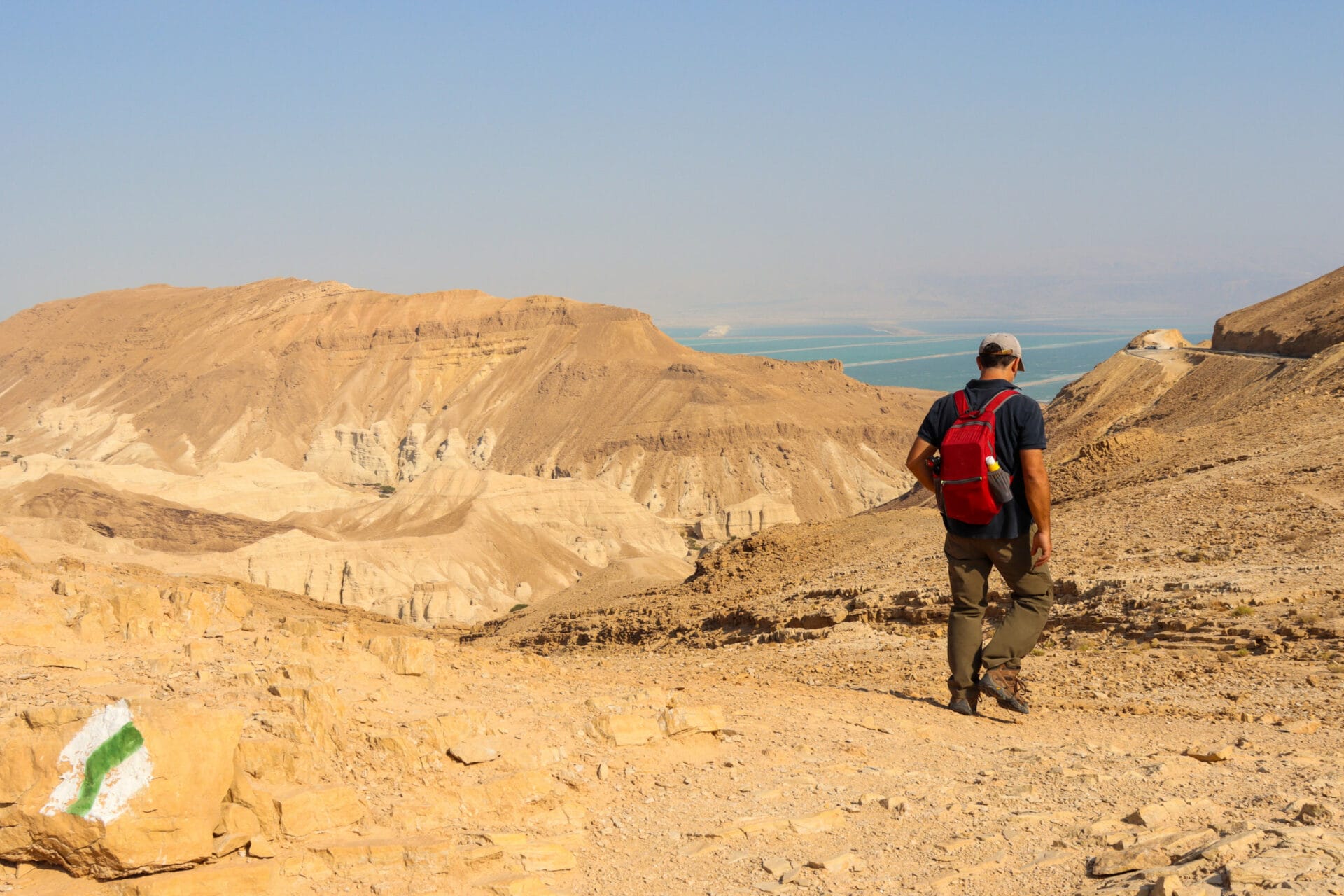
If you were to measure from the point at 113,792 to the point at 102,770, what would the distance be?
0.09 meters

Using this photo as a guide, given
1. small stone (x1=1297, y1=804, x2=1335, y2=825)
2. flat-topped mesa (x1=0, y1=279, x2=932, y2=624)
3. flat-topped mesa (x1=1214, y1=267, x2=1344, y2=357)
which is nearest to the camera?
small stone (x1=1297, y1=804, x2=1335, y2=825)

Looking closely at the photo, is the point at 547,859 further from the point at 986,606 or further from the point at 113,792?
the point at 986,606

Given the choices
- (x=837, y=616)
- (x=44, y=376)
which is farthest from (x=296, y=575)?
(x=44, y=376)

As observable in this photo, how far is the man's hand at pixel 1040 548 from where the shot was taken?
575cm

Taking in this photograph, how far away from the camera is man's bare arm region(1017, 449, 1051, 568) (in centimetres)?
567

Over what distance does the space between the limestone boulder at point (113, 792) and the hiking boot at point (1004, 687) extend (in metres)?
4.07

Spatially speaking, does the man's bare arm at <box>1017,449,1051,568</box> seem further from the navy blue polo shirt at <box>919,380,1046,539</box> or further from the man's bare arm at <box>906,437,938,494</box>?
the man's bare arm at <box>906,437,938,494</box>

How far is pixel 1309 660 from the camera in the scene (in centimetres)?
732

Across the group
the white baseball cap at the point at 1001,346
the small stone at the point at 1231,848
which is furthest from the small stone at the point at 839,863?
the white baseball cap at the point at 1001,346

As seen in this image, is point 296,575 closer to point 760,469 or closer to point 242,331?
point 760,469

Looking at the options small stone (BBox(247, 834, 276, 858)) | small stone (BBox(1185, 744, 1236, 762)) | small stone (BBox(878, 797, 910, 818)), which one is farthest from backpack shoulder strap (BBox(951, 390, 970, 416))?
small stone (BBox(247, 834, 276, 858))

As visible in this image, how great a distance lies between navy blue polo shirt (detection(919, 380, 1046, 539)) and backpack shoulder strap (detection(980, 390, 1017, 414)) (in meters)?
0.02

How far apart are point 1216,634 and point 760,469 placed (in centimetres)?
6388

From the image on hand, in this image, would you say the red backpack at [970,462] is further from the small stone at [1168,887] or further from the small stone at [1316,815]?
the small stone at [1168,887]
